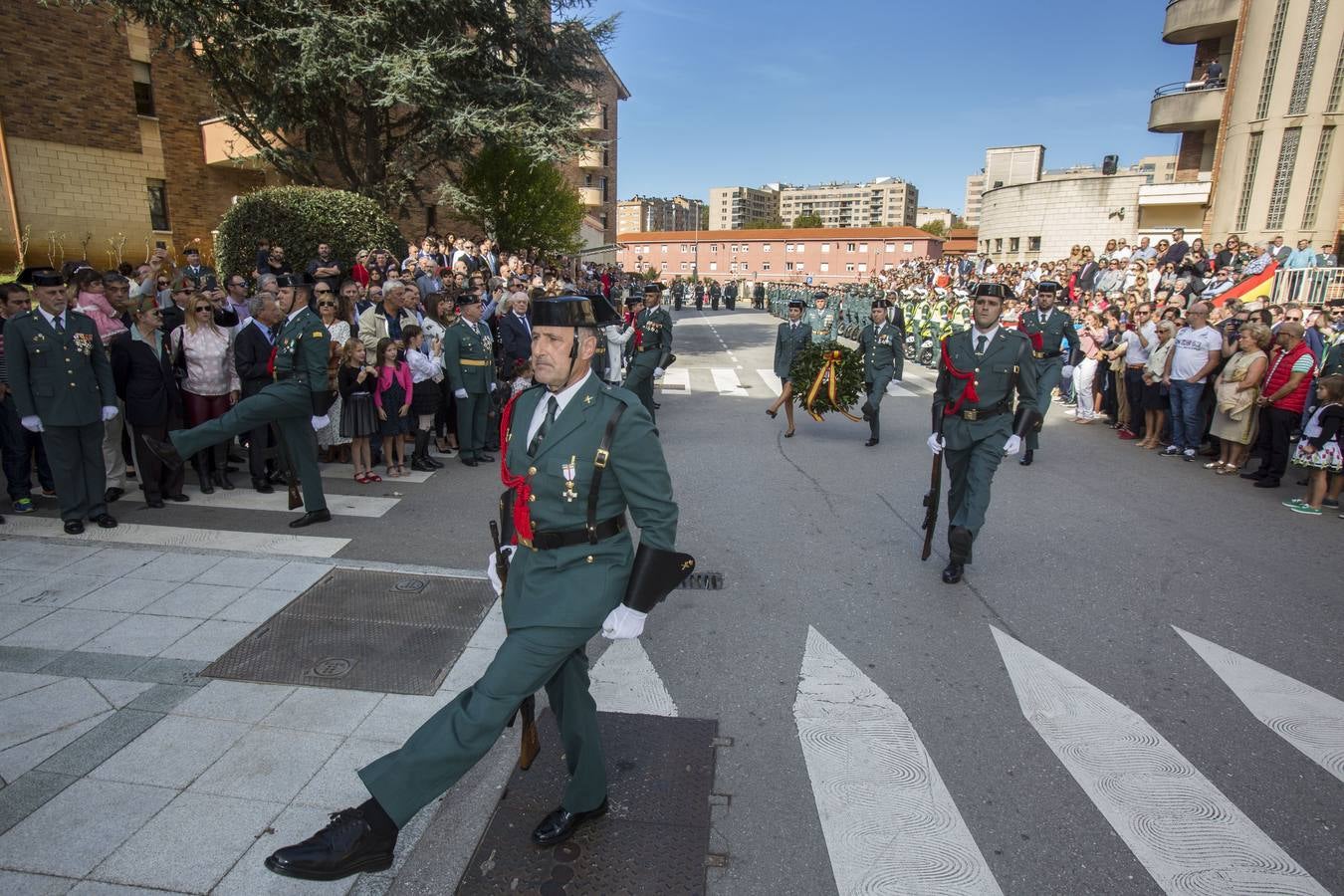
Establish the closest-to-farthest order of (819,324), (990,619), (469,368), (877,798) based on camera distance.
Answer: (877,798)
(990,619)
(469,368)
(819,324)

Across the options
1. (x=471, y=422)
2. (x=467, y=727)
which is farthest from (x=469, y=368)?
(x=467, y=727)

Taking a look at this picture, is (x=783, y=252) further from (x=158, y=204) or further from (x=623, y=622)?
(x=623, y=622)

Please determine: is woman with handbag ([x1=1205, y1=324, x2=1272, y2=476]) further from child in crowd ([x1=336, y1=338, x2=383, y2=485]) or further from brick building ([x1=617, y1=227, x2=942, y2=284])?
brick building ([x1=617, y1=227, x2=942, y2=284])

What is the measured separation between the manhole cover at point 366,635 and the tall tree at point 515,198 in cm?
1858

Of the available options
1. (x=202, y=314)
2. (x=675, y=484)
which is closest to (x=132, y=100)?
(x=202, y=314)

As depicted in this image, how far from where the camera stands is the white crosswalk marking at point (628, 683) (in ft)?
13.4

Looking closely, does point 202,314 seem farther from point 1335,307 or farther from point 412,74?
point 1335,307

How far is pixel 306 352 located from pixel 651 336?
5.75 metres

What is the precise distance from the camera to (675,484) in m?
8.48

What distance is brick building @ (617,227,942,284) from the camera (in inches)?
3543

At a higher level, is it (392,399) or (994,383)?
(994,383)

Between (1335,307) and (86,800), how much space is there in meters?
14.7

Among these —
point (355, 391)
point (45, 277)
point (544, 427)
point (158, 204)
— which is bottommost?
point (355, 391)

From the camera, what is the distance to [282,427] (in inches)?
257
